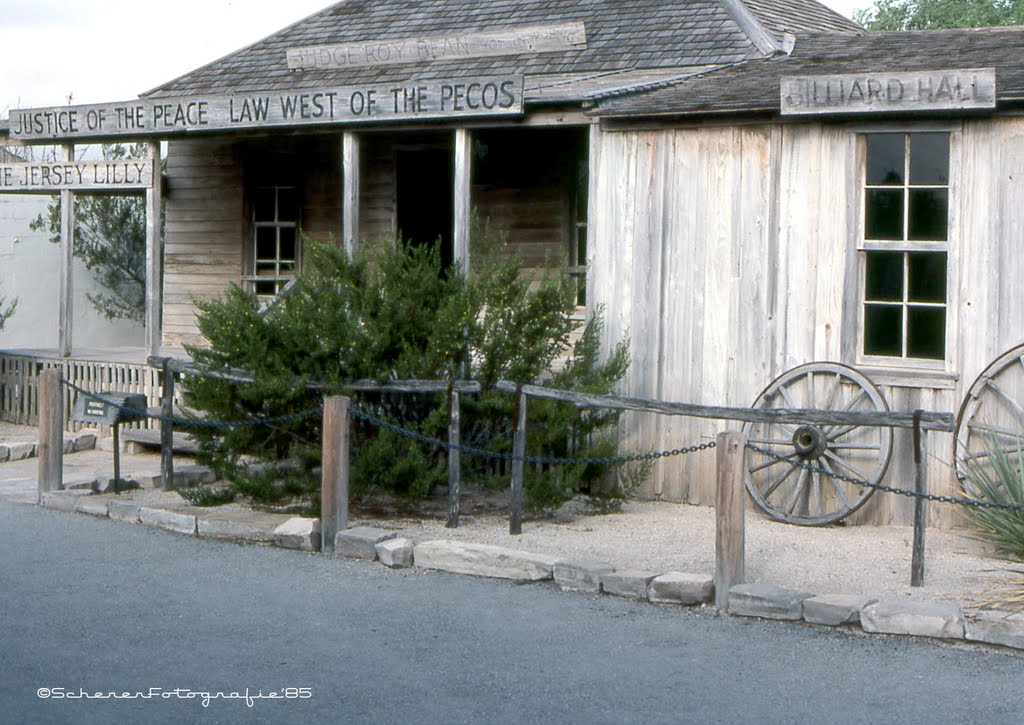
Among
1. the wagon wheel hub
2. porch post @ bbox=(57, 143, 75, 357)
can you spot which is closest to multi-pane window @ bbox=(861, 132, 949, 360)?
the wagon wheel hub

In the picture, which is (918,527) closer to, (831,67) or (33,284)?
(831,67)

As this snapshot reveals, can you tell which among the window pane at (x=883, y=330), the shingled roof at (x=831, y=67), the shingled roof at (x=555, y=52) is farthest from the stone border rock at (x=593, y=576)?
the shingled roof at (x=555, y=52)

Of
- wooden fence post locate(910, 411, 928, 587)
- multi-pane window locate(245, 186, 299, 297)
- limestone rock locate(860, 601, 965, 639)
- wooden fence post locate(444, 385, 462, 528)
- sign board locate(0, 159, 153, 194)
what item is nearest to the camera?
limestone rock locate(860, 601, 965, 639)

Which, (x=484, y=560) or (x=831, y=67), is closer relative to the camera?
(x=484, y=560)

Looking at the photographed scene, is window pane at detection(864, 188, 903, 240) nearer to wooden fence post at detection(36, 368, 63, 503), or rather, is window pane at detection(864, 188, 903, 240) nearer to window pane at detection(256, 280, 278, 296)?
wooden fence post at detection(36, 368, 63, 503)

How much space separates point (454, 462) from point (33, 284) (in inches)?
550

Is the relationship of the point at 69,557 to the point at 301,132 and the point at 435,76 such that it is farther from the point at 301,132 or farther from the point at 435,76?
the point at 435,76

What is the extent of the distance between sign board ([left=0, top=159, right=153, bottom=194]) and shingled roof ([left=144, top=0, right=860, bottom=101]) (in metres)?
1.75

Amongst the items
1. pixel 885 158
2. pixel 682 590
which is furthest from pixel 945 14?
pixel 682 590

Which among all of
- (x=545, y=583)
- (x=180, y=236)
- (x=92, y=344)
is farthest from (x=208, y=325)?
(x=92, y=344)

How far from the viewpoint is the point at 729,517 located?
729 centimetres

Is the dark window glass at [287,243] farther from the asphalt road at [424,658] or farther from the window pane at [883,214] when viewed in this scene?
the asphalt road at [424,658]

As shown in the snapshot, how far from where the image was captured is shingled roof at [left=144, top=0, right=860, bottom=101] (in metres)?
13.1

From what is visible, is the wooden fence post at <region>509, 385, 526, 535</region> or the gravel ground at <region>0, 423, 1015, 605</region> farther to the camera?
the wooden fence post at <region>509, 385, 526, 535</region>
